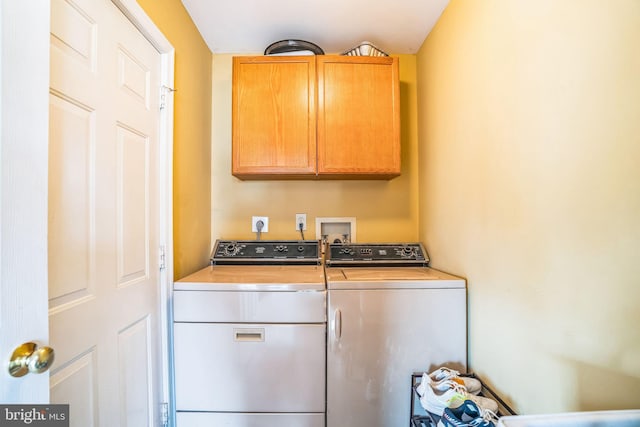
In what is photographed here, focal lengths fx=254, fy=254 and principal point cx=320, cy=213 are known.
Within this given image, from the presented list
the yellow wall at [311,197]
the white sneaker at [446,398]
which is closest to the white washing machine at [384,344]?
the white sneaker at [446,398]

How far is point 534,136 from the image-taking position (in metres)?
0.85

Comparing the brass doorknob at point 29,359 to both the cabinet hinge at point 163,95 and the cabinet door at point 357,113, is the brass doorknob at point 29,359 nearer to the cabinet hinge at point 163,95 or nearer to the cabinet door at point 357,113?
the cabinet hinge at point 163,95

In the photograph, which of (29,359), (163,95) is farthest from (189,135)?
(29,359)

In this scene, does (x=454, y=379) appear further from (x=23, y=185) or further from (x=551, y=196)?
(x=23, y=185)

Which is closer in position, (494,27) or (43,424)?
(43,424)

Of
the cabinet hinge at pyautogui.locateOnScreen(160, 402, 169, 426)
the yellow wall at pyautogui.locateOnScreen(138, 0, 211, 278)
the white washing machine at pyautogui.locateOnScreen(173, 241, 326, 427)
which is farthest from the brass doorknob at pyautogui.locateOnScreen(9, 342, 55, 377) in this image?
the cabinet hinge at pyautogui.locateOnScreen(160, 402, 169, 426)

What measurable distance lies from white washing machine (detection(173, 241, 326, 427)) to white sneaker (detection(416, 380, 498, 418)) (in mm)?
466

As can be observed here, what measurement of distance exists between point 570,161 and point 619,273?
0.32 meters

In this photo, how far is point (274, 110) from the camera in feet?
5.32

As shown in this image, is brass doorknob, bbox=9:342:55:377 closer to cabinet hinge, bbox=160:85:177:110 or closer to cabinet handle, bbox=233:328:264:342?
cabinet handle, bbox=233:328:264:342

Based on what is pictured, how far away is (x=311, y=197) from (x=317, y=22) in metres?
1.13

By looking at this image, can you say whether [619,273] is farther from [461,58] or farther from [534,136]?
[461,58]

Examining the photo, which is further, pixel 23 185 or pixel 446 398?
pixel 446 398

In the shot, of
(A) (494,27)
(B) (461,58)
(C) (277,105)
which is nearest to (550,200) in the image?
(A) (494,27)
